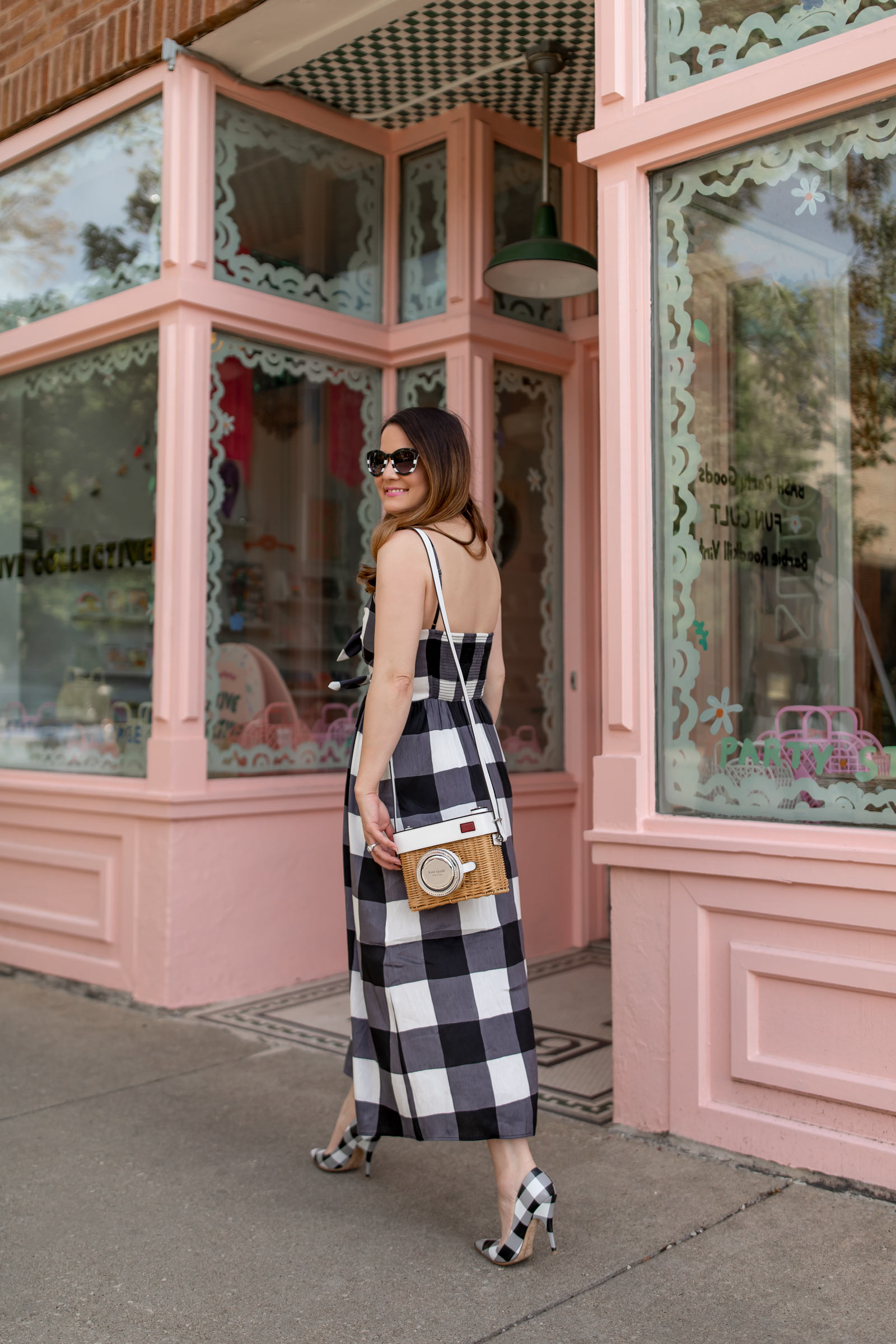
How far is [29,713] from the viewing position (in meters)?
5.99

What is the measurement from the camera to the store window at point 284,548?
5289 millimetres

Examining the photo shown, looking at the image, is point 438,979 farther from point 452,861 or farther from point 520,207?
point 520,207

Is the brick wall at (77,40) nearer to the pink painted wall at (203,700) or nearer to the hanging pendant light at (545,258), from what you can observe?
the pink painted wall at (203,700)

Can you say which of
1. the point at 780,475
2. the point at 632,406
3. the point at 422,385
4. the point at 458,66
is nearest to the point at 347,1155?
the point at 632,406

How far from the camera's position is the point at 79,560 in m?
5.77

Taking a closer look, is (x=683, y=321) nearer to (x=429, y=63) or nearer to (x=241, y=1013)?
(x=429, y=63)

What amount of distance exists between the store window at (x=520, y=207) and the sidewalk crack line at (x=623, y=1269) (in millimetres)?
4130

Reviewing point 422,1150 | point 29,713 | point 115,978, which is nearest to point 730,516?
point 422,1150

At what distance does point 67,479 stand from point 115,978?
240cm

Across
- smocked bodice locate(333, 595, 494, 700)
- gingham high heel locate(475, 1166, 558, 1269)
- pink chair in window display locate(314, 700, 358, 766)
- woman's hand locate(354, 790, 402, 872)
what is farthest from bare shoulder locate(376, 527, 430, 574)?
pink chair in window display locate(314, 700, 358, 766)

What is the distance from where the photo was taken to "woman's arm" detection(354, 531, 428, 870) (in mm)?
2711

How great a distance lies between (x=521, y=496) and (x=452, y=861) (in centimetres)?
363

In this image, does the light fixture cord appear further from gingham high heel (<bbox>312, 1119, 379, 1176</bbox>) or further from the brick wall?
gingham high heel (<bbox>312, 1119, 379, 1176</bbox>)

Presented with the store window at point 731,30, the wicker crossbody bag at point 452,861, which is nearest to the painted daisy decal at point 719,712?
the wicker crossbody bag at point 452,861
